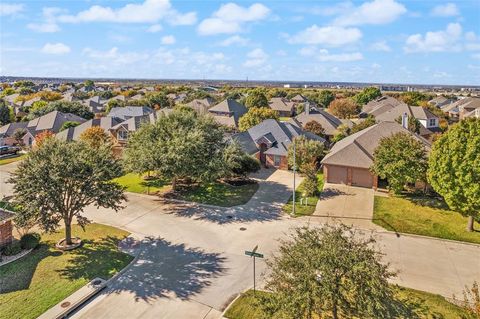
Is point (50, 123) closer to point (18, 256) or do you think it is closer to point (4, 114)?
point (4, 114)

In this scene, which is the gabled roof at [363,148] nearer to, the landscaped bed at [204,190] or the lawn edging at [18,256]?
the landscaped bed at [204,190]

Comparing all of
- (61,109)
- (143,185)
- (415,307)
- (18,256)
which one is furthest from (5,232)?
(61,109)

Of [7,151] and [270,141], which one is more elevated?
[270,141]

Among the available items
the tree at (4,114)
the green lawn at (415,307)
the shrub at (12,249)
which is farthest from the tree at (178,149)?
the tree at (4,114)

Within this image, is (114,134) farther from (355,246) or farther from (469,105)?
(469,105)

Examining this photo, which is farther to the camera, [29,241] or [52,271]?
[29,241]

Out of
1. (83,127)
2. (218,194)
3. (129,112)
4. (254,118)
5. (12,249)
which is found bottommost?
(12,249)
